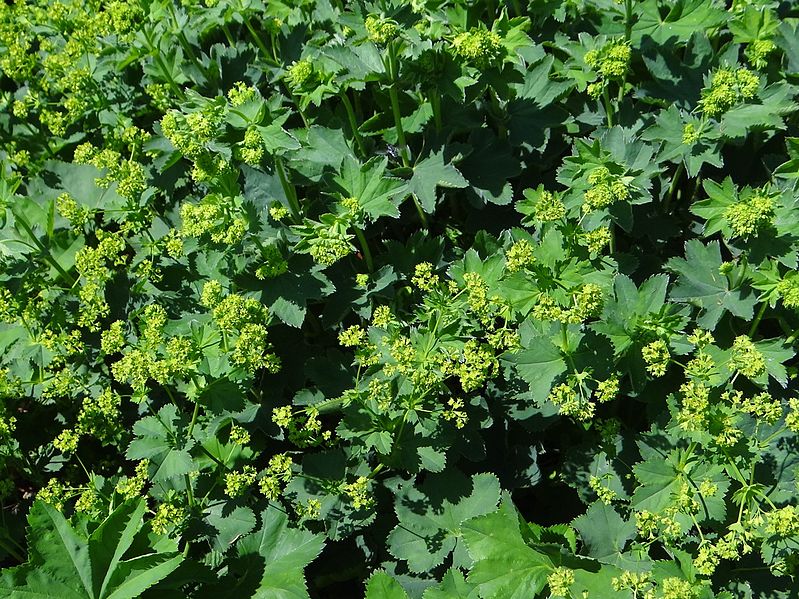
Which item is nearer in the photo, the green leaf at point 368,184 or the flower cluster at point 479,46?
the flower cluster at point 479,46

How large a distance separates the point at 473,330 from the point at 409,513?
39.0 inches

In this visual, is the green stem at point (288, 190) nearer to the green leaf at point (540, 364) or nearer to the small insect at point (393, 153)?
the small insect at point (393, 153)

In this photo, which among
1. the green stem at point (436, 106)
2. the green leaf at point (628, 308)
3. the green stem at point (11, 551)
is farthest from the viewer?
the green stem at point (436, 106)

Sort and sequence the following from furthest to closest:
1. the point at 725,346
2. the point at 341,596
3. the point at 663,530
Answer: the point at 341,596
the point at 725,346
the point at 663,530

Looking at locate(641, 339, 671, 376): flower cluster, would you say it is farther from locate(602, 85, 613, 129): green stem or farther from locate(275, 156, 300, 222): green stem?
locate(275, 156, 300, 222): green stem

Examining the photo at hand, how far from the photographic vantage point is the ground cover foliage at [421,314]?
3.39m

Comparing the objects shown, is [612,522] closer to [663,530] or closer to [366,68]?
[663,530]

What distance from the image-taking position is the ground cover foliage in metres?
3.39

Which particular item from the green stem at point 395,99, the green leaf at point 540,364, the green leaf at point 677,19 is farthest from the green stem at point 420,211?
the green leaf at point 677,19

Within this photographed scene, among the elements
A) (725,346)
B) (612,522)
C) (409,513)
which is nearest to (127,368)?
(409,513)

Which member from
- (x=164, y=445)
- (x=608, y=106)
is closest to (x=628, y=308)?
(x=608, y=106)

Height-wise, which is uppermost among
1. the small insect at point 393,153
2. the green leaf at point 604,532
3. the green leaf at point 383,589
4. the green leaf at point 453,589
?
the small insect at point 393,153

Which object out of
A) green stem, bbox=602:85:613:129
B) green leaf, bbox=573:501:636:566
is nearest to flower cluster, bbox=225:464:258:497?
green leaf, bbox=573:501:636:566

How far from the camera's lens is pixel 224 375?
3.68 meters
